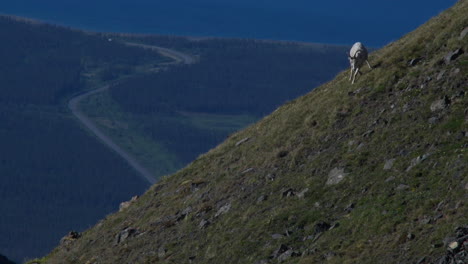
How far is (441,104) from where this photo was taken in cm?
2619

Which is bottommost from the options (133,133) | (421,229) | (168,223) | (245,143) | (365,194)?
(421,229)

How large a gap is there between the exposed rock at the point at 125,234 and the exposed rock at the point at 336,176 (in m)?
5.94

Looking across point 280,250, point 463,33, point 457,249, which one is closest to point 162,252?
point 280,250

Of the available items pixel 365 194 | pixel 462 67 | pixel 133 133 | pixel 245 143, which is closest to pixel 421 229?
pixel 365 194

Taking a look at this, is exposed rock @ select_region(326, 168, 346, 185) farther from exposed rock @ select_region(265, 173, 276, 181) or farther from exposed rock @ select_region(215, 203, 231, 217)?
exposed rock @ select_region(215, 203, 231, 217)

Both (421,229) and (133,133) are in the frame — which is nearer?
(421,229)

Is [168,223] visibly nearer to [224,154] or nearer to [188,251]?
[188,251]

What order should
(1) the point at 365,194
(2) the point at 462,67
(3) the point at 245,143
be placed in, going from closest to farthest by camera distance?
(1) the point at 365,194, (2) the point at 462,67, (3) the point at 245,143

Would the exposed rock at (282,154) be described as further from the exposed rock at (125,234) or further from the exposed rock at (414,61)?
the exposed rock at (125,234)

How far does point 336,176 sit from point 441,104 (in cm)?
281

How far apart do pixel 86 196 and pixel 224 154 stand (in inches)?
4731

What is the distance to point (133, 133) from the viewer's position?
184625mm

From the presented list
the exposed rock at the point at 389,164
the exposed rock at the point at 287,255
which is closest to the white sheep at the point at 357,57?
the exposed rock at the point at 389,164

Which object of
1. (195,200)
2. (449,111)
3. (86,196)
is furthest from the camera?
(86,196)
